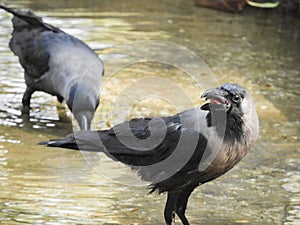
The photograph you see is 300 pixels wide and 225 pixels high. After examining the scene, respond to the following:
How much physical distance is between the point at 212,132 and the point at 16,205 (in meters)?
1.57

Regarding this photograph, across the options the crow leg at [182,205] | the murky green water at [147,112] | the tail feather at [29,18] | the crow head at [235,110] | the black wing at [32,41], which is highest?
the crow head at [235,110]

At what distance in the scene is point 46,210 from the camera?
5.25 metres

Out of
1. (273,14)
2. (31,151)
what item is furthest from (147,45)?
(31,151)

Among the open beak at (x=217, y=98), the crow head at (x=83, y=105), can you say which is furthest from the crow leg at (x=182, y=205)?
the crow head at (x=83, y=105)

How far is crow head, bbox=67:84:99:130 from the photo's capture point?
6.57 meters

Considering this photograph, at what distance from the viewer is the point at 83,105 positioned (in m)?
6.58

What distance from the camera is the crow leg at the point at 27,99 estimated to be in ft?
24.1

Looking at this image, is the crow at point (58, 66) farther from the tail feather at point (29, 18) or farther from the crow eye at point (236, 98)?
the crow eye at point (236, 98)

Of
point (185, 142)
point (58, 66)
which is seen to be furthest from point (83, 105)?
point (185, 142)

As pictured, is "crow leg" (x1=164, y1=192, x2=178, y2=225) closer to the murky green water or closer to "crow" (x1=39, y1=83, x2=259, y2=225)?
"crow" (x1=39, y1=83, x2=259, y2=225)

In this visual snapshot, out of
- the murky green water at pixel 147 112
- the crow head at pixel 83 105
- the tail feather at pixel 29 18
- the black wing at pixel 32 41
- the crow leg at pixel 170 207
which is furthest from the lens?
the tail feather at pixel 29 18

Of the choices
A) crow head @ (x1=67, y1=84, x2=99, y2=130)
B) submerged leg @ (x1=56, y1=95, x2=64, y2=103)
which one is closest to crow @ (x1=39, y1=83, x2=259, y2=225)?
crow head @ (x1=67, y1=84, x2=99, y2=130)

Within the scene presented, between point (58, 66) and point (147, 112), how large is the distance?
0.94 metres

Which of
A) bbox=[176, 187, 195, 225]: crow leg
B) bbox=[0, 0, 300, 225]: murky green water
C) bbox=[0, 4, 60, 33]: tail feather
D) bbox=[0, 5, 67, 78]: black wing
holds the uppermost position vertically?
bbox=[0, 4, 60, 33]: tail feather
